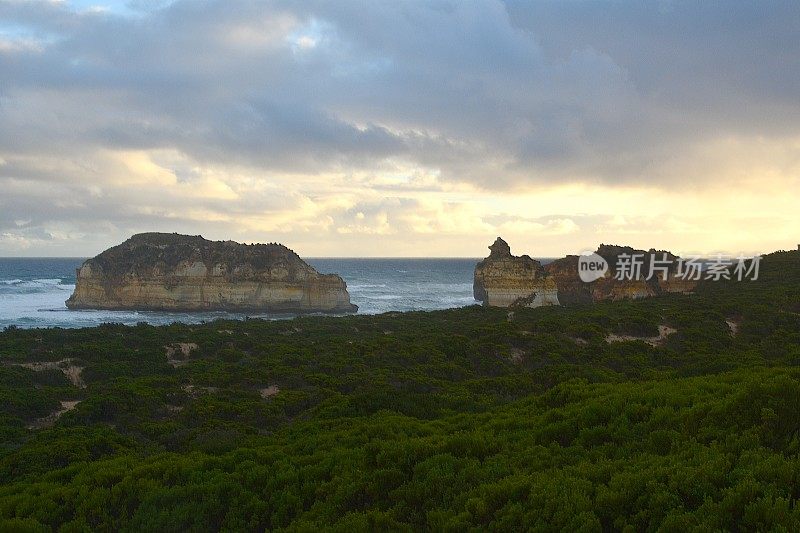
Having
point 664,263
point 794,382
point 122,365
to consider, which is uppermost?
point 664,263

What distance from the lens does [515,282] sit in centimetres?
5588

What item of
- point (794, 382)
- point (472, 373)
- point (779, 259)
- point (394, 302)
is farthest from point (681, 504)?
point (394, 302)

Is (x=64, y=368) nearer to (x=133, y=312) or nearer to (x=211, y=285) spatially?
(x=211, y=285)

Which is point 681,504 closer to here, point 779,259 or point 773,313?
point 773,313

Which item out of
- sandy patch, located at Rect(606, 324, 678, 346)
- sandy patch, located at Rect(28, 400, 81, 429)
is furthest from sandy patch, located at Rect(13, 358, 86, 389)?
sandy patch, located at Rect(606, 324, 678, 346)

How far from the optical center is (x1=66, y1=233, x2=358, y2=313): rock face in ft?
208

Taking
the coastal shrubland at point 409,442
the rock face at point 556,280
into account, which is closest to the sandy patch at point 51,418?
the coastal shrubland at point 409,442

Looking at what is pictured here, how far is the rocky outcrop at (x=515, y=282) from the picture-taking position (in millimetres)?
55531

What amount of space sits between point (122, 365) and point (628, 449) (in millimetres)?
21202

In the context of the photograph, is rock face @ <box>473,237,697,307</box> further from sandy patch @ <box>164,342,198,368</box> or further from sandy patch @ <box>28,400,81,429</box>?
sandy patch @ <box>28,400,81,429</box>

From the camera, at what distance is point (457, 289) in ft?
333

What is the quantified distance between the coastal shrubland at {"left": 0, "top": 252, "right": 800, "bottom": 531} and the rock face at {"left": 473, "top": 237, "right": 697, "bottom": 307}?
29.9m

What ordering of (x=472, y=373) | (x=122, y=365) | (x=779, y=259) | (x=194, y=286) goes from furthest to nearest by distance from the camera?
(x=194, y=286), (x=779, y=259), (x=122, y=365), (x=472, y=373)

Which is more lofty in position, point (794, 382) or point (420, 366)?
point (794, 382)
